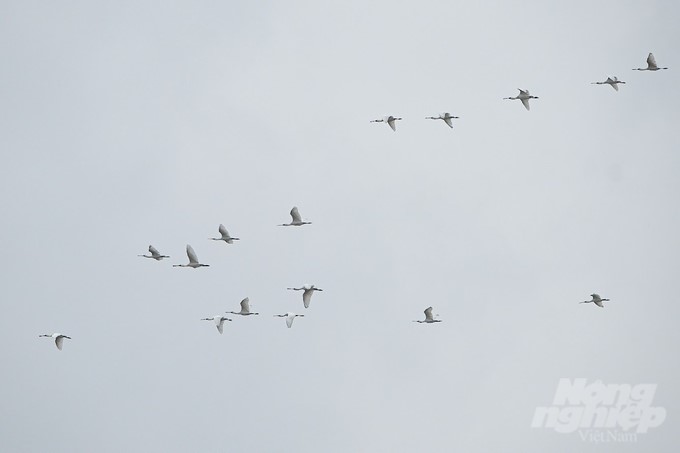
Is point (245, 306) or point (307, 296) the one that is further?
point (245, 306)

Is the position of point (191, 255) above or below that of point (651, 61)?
below

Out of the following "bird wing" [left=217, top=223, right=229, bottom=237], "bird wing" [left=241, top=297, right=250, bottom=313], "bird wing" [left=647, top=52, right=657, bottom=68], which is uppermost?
"bird wing" [left=647, top=52, right=657, bottom=68]

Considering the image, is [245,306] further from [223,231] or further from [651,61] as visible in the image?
[651,61]

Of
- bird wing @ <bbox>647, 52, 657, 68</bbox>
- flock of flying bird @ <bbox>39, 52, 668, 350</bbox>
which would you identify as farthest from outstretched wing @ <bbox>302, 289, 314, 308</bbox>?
bird wing @ <bbox>647, 52, 657, 68</bbox>

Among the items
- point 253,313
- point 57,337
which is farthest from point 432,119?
point 57,337

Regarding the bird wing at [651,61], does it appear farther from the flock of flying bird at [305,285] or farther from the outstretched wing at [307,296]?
the outstretched wing at [307,296]

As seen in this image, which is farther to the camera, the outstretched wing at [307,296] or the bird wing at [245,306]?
the bird wing at [245,306]

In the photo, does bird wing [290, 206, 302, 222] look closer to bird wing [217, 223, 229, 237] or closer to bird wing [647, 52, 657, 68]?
bird wing [217, 223, 229, 237]

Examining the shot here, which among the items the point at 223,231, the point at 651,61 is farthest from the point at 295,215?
the point at 651,61

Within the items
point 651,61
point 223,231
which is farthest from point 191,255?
point 651,61

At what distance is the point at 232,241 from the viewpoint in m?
124

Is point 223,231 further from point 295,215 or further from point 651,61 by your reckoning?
point 651,61

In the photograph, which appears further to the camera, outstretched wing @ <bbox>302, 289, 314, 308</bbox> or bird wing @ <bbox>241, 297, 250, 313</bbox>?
bird wing @ <bbox>241, 297, 250, 313</bbox>

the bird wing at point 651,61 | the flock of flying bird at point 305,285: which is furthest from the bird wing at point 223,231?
the bird wing at point 651,61
